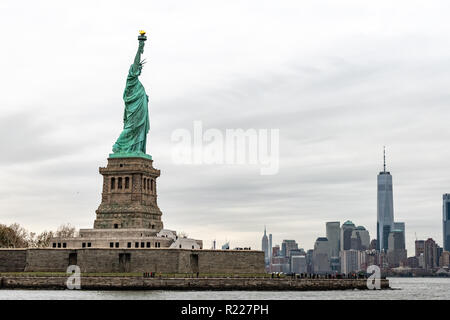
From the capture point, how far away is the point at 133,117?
110m

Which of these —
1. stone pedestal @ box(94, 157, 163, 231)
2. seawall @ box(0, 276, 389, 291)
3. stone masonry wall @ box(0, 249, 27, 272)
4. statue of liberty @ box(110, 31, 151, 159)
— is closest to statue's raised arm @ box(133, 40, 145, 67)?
statue of liberty @ box(110, 31, 151, 159)

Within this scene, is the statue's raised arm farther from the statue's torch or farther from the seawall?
the seawall

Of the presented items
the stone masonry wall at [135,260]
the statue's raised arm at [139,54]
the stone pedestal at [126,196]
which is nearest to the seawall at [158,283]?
the stone masonry wall at [135,260]

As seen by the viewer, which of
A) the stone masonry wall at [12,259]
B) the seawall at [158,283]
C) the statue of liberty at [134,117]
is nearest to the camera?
the seawall at [158,283]

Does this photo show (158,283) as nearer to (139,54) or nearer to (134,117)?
(134,117)

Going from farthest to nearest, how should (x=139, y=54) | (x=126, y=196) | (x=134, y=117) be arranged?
1. (x=134, y=117)
2. (x=139, y=54)
3. (x=126, y=196)

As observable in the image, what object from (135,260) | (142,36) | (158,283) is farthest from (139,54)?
(158,283)

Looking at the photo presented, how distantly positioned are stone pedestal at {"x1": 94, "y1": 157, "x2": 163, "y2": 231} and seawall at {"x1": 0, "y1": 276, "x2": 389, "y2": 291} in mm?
11527

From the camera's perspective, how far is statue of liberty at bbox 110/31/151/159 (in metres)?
110

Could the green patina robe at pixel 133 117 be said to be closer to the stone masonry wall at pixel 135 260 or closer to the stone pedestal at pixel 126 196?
the stone pedestal at pixel 126 196

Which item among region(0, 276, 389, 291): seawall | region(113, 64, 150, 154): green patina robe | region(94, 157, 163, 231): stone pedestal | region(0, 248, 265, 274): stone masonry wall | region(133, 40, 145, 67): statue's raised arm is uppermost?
region(133, 40, 145, 67): statue's raised arm

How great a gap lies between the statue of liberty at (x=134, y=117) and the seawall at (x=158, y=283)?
19506 millimetres

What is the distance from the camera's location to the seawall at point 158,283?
95.9 metres

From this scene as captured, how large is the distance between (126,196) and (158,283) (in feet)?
51.3
